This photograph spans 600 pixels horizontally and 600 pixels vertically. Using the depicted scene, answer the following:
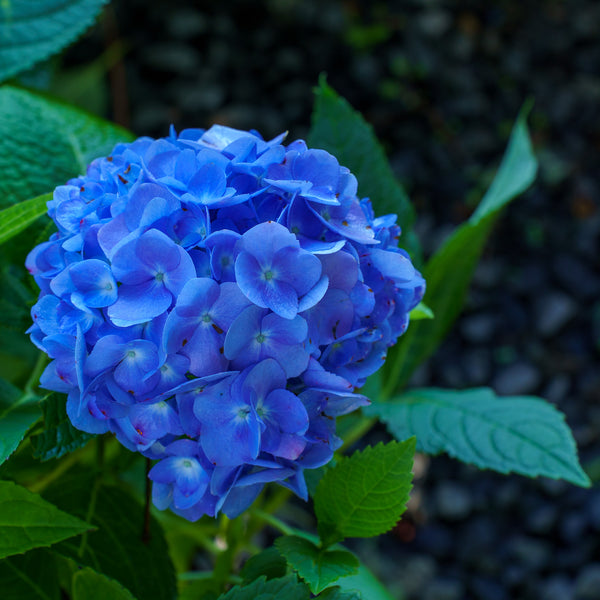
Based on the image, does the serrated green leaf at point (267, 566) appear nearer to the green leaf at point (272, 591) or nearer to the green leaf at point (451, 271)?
the green leaf at point (272, 591)

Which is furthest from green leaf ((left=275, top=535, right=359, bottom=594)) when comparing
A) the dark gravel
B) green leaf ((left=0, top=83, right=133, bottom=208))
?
the dark gravel

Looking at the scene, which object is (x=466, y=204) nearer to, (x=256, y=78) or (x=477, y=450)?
(x=256, y=78)

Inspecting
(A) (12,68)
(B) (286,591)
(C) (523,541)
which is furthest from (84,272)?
(C) (523,541)

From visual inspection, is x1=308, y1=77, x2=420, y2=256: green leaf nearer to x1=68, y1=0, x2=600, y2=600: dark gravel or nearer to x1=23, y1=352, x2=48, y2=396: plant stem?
x1=23, y1=352, x2=48, y2=396: plant stem

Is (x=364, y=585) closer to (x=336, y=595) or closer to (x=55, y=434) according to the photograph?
(x=336, y=595)

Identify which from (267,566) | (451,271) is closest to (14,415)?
(267,566)

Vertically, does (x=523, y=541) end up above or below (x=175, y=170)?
below

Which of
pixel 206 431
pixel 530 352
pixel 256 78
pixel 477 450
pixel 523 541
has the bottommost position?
pixel 523 541
